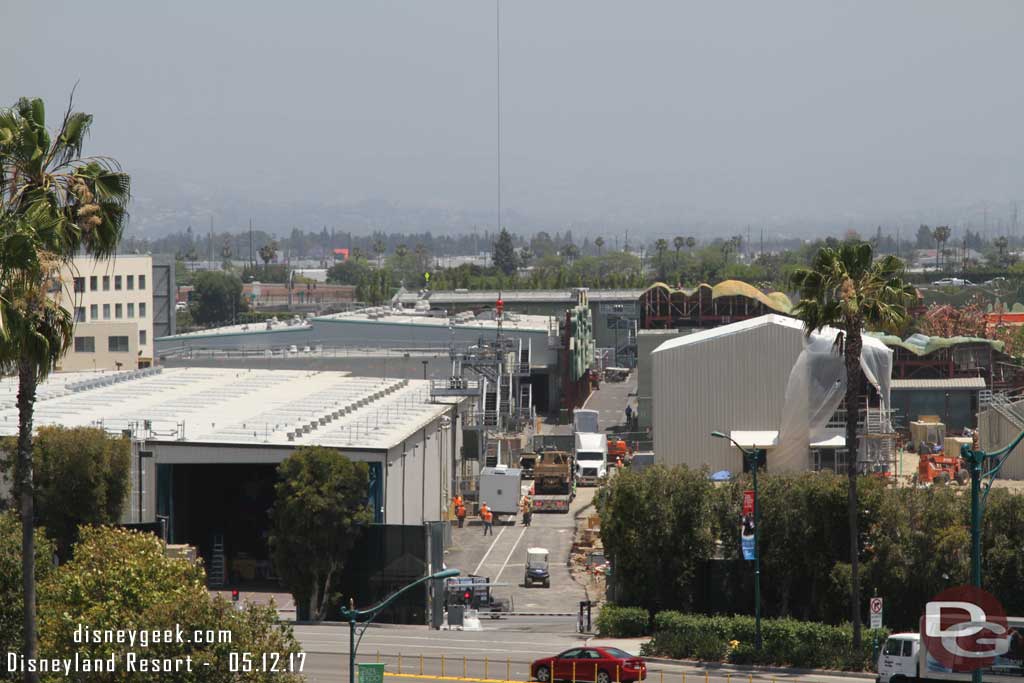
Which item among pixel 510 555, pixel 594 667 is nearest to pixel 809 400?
pixel 510 555

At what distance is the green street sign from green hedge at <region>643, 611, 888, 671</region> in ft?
42.5

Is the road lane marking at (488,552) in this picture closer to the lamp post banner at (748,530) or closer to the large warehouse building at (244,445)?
the large warehouse building at (244,445)

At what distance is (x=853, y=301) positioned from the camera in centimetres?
4212

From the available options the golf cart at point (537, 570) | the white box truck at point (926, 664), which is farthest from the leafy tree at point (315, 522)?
the white box truck at point (926, 664)

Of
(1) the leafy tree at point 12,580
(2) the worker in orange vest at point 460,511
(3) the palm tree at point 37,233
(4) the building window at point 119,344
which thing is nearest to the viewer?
(3) the palm tree at point 37,233

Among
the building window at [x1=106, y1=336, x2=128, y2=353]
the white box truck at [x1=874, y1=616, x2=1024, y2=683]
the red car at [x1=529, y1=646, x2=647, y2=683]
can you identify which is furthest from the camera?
the building window at [x1=106, y1=336, x2=128, y2=353]

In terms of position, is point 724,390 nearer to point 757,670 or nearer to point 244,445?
point 244,445

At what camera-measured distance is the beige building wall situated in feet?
392

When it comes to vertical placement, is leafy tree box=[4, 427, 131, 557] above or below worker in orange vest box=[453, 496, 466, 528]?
above

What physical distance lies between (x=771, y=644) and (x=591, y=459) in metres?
42.4

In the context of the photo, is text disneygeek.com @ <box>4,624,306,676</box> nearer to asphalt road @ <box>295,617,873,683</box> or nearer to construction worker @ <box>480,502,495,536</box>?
asphalt road @ <box>295,617,873,683</box>

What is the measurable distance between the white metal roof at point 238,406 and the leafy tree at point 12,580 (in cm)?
2199

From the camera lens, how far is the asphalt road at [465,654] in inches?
1619

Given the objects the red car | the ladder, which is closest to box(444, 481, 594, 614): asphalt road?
the ladder
